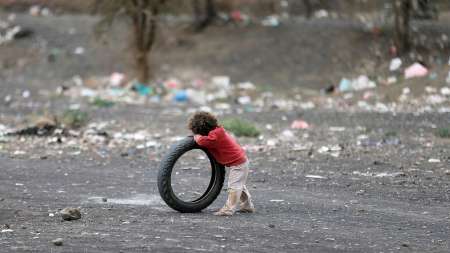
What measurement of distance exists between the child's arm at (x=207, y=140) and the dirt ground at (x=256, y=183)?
2.01 feet

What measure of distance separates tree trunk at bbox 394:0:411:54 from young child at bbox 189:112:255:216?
16364 millimetres

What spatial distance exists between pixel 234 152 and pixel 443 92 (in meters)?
10.4

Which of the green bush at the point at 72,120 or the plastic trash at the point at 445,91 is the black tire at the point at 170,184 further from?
the plastic trash at the point at 445,91

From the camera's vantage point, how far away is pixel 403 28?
24.3m

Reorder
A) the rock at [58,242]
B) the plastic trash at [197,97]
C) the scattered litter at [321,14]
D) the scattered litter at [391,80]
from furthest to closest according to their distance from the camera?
1. the scattered litter at [321,14]
2. the plastic trash at [197,97]
3. the scattered litter at [391,80]
4. the rock at [58,242]

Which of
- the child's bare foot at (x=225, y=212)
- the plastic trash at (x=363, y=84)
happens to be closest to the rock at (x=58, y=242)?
the child's bare foot at (x=225, y=212)

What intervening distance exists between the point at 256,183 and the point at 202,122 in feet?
7.22

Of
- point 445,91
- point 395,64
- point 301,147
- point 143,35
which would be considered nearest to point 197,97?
point 143,35

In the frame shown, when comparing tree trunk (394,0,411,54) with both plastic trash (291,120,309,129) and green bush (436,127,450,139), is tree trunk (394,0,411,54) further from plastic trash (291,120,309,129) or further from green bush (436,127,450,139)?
green bush (436,127,450,139)

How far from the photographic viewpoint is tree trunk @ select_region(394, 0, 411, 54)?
23.9 metres

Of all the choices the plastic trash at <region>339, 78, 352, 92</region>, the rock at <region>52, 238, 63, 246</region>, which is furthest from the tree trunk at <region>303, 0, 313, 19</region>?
the rock at <region>52, 238, 63, 246</region>

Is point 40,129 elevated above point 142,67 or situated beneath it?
situated beneath

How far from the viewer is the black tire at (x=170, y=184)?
8086 millimetres

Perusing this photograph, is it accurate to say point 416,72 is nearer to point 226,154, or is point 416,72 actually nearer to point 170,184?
point 226,154
